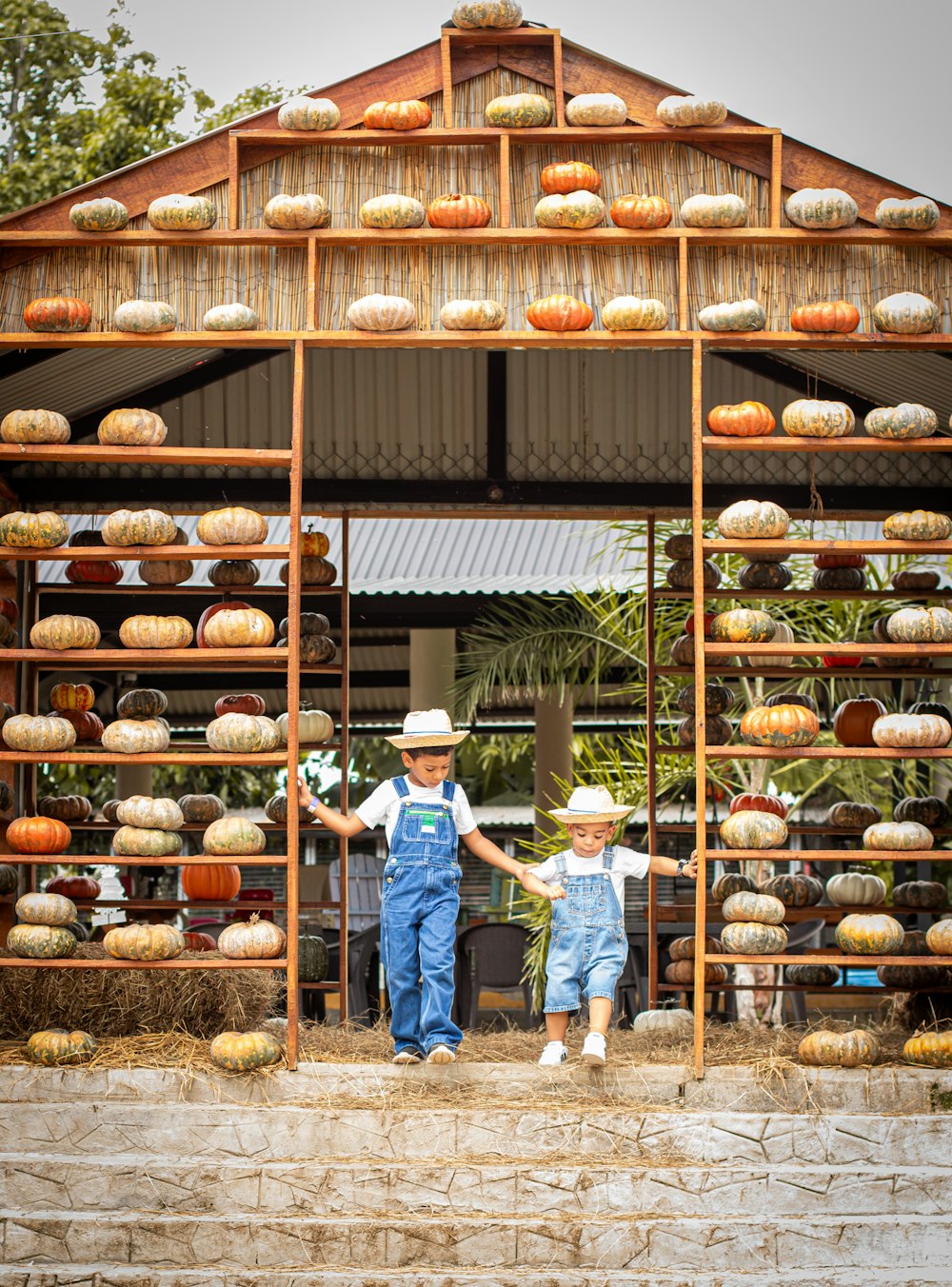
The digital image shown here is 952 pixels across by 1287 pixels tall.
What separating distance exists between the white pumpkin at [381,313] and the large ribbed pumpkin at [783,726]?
2410 mm

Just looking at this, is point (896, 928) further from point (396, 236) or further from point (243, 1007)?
point (396, 236)

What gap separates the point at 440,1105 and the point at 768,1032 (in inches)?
75.8

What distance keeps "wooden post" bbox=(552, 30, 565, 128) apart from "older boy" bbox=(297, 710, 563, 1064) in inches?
113

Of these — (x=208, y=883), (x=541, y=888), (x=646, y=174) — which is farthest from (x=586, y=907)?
(x=646, y=174)

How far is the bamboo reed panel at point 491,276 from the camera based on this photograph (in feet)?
24.1

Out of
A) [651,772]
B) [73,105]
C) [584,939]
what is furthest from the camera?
[73,105]

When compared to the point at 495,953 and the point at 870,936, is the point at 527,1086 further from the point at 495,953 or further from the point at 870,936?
the point at 495,953

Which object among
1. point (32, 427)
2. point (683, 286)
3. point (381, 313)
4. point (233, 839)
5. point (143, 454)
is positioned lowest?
point (233, 839)

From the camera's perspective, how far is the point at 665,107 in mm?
7250

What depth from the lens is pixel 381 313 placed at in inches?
279

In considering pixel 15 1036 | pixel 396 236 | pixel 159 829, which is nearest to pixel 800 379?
pixel 396 236

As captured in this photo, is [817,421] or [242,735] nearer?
[242,735]

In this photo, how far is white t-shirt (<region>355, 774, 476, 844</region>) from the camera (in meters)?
6.95

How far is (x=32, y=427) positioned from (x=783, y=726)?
3.69 metres
